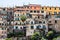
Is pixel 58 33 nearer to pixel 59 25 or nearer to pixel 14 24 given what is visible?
pixel 59 25

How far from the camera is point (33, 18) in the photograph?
3177 centimetres

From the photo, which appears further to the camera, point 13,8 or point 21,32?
point 13,8

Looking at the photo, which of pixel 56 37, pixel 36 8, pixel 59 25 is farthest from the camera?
pixel 36 8

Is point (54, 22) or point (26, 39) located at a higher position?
point (54, 22)

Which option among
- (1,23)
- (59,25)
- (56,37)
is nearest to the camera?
(56,37)

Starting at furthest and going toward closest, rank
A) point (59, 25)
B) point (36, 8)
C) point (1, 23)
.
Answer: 1. point (36, 8)
2. point (1, 23)
3. point (59, 25)

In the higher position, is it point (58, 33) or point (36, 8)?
point (36, 8)

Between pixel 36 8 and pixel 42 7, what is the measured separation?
1.51 meters

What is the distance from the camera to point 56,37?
27.8 meters

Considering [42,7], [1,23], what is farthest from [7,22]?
[42,7]

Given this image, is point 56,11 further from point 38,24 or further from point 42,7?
point 38,24

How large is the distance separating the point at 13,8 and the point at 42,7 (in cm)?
461

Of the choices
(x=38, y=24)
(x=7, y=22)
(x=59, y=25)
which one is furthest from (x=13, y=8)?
(x=59, y=25)

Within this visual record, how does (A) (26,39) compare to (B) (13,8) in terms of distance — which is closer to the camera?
(A) (26,39)
